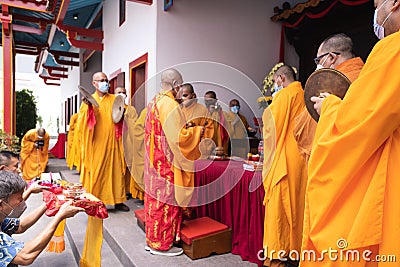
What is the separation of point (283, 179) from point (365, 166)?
1150 millimetres

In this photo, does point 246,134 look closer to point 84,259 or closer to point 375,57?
point 84,259

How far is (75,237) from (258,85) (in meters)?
3.87

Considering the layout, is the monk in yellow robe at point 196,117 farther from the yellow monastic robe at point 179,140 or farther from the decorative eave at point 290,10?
the decorative eave at point 290,10

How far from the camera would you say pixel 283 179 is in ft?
7.63

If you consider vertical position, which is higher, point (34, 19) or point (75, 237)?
point (34, 19)

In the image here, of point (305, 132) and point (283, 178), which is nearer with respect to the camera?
point (305, 132)

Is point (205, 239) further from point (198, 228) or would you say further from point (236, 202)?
point (236, 202)

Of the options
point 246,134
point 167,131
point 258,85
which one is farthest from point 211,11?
point 167,131

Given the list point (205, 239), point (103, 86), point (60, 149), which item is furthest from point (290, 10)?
point (60, 149)

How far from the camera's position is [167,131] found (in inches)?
103

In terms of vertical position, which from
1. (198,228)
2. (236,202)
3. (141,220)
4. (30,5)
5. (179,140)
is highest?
(30,5)

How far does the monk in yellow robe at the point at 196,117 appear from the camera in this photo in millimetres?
2852

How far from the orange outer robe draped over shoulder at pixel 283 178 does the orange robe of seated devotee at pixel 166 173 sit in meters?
0.66

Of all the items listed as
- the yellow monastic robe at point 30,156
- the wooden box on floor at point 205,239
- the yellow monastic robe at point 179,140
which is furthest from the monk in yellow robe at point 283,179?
the yellow monastic robe at point 30,156
